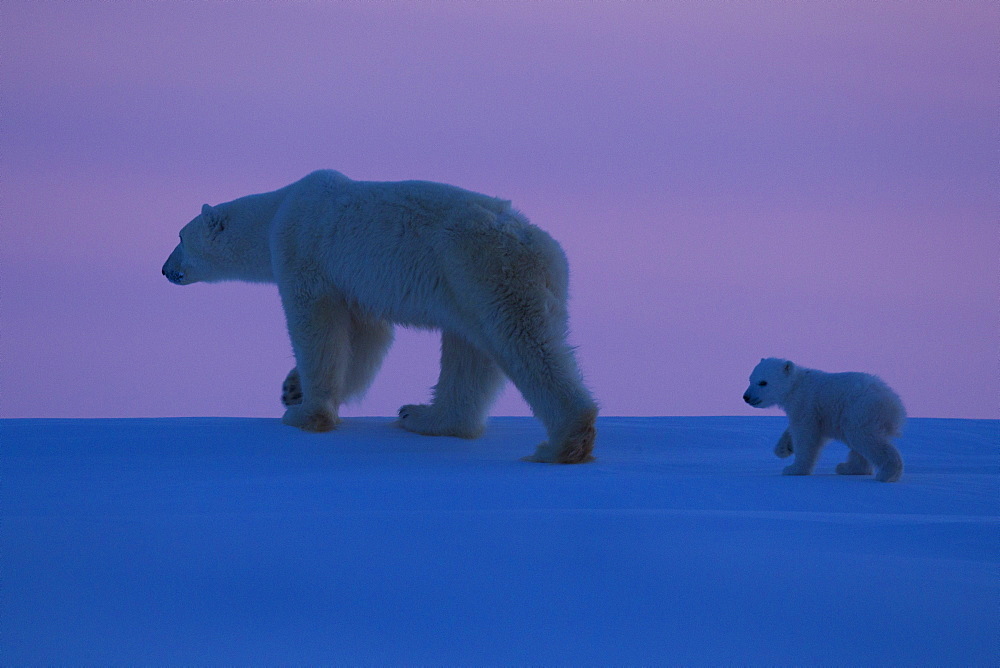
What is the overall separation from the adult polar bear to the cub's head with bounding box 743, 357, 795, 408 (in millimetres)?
891

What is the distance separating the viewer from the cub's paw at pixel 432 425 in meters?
5.72

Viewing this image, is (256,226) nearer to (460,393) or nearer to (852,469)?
(460,393)

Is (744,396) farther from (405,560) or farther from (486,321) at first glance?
(405,560)

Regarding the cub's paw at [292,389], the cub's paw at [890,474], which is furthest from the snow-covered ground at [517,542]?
the cub's paw at [292,389]

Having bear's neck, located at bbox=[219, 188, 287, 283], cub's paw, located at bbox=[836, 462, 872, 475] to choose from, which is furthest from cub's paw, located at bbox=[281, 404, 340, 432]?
cub's paw, located at bbox=[836, 462, 872, 475]

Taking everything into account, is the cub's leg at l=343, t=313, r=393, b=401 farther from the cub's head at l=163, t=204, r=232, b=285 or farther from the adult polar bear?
the cub's head at l=163, t=204, r=232, b=285

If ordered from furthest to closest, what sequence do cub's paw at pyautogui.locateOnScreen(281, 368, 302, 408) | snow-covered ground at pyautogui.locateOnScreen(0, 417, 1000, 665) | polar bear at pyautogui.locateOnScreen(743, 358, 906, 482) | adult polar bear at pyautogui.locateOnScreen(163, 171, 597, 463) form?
1. cub's paw at pyautogui.locateOnScreen(281, 368, 302, 408)
2. adult polar bear at pyautogui.locateOnScreen(163, 171, 597, 463)
3. polar bear at pyautogui.locateOnScreen(743, 358, 906, 482)
4. snow-covered ground at pyautogui.locateOnScreen(0, 417, 1000, 665)

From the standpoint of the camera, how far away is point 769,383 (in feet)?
15.9

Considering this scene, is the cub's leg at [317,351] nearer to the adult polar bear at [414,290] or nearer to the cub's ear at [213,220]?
the adult polar bear at [414,290]

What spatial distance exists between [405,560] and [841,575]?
46.5 inches

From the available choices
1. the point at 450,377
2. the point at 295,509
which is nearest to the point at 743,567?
the point at 295,509

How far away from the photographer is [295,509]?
321 centimetres

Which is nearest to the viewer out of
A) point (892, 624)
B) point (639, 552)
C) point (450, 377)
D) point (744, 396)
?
point (892, 624)

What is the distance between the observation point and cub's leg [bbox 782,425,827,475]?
457 centimetres
